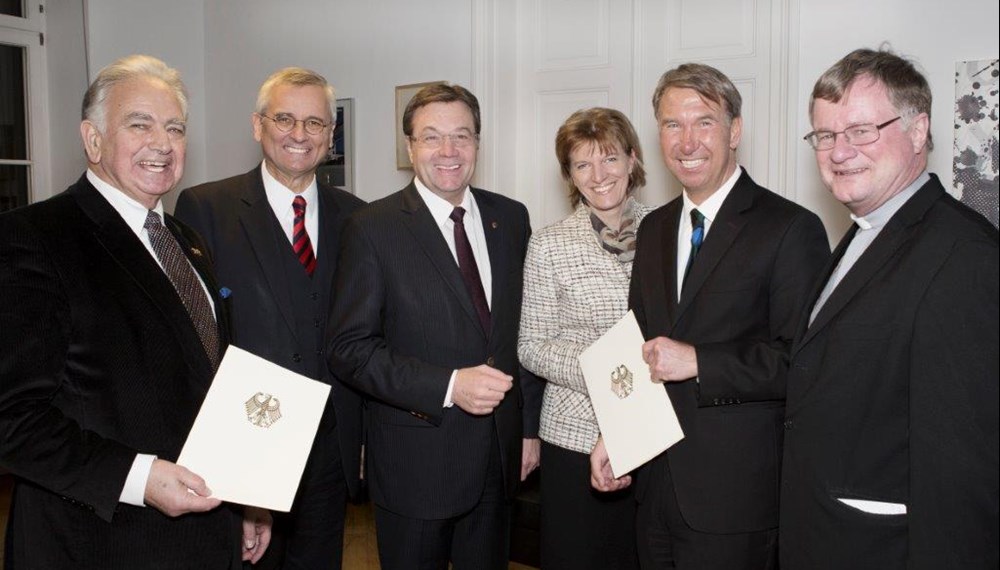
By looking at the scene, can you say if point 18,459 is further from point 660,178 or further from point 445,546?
point 660,178

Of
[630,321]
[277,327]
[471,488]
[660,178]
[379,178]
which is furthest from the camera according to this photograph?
[379,178]

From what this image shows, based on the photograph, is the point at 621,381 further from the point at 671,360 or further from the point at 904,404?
the point at 904,404

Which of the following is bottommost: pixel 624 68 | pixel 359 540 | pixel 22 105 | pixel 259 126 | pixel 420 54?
pixel 359 540

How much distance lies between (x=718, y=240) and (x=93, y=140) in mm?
1504

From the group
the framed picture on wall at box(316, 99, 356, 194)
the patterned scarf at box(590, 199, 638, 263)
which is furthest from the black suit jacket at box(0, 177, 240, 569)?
the framed picture on wall at box(316, 99, 356, 194)

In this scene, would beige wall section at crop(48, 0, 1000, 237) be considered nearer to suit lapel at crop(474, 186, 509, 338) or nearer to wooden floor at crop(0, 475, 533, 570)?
suit lapel at crop(474, 186, 509, 338)

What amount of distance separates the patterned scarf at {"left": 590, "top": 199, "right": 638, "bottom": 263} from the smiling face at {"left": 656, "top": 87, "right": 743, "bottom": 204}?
346 mm

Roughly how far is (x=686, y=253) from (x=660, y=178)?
7.21 ft

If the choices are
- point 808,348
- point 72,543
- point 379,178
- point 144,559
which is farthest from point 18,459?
point 379,178

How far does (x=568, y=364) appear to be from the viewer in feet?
7.84

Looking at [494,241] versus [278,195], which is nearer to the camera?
[494,241]

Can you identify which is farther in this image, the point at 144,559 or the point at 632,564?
the point at 632,564

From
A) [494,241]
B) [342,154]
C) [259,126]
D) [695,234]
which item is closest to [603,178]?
[494,241]

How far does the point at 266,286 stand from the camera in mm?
2643
